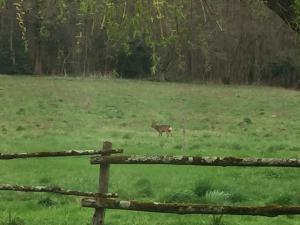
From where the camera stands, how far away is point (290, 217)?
11.3m

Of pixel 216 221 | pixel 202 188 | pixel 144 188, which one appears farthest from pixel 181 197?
pixel 216 221

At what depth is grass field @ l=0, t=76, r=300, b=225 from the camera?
40.4ft

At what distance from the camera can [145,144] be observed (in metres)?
22.5

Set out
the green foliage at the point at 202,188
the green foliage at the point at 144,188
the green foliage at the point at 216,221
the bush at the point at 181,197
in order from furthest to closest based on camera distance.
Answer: the green foliage at the point at 144,188
the green foliage at the point at 202,188
the bush at the point at 181,197
the green foliage at the point at 216,221

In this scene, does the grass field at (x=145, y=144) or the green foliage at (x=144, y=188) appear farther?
the green foliage at (x=144, y=188)

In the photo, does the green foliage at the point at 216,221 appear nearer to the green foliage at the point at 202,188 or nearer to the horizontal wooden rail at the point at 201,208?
the horizontal wooden rail at the point at 201,208

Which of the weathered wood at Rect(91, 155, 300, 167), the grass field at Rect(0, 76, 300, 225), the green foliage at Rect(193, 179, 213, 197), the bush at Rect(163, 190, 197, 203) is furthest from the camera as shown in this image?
the green foliage at Rect(193, 179, 213, 197)

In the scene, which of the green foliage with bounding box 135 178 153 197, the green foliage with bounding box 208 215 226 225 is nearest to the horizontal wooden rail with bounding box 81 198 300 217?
the green foliage with bounding box 208 215 226 225

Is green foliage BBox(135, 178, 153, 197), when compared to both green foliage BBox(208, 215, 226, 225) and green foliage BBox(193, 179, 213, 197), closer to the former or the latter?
green foliage BBox(193, 179, 213, 197)

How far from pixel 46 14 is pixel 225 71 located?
6853 centimetres

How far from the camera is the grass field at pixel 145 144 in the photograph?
12328mm

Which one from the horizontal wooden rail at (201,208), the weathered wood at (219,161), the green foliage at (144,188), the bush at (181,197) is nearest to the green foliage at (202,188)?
the bush at (181,197)

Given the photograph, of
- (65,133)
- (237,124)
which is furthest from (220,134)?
(65,133)

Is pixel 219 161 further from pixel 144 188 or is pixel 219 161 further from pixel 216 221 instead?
pixel 144 188
